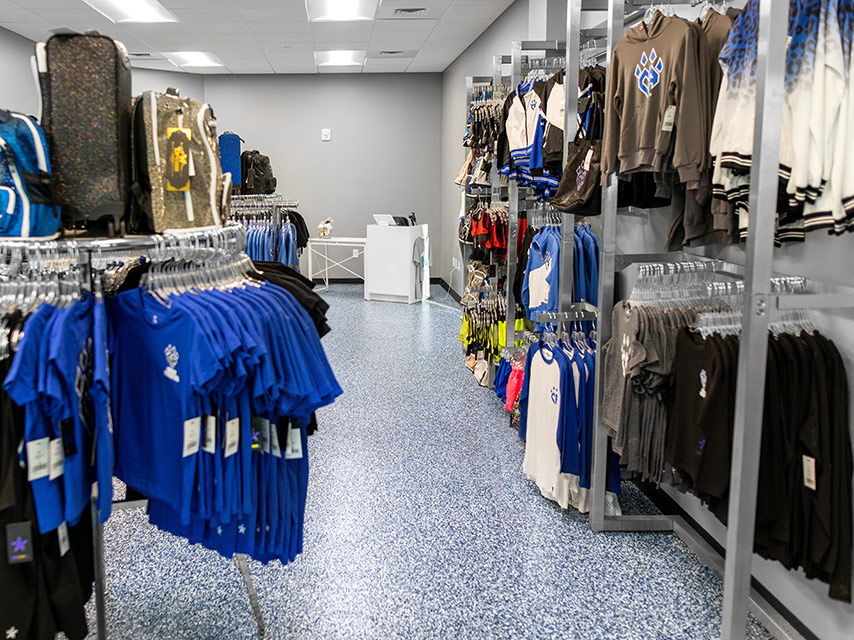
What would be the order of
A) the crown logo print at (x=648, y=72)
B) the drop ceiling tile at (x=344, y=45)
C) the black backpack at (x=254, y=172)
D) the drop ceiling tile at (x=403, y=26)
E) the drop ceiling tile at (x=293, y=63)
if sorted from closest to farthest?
the crown logo print at (x=648, y=72), the black backpack at (x=254, y=172), the drop ceiling tile at (x=403, y=26), the drop ceiling tile at (x=344, y=45), the drop ceiling tile at (x=293, y=63)

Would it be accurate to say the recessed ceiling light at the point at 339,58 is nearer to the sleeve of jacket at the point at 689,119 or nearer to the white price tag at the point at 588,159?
the white price tag at the point at 588,159

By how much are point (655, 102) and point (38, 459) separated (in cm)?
200

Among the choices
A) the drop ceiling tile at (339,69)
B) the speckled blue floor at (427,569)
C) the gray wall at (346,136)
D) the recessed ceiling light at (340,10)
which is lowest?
the speckled blue floor at (427,569)

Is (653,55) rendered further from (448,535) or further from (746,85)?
(448,535)

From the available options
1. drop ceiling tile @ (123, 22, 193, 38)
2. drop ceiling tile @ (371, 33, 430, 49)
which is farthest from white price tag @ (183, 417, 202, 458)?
drop ceiling tile @ (371, 33, 430, 49)

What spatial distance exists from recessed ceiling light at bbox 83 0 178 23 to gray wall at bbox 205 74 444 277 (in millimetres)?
3409

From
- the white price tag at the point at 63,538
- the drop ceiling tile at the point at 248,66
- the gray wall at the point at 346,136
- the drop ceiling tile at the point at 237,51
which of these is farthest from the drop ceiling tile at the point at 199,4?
the white price tag at the point at 63,538

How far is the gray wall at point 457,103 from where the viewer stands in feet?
20.0

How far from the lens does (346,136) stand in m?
10.2

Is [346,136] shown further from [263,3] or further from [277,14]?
[263,3]

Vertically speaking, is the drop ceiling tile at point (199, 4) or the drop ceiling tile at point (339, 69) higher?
the drop ceiling tile at point (339, 69)

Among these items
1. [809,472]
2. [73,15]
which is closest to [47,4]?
[73,15]

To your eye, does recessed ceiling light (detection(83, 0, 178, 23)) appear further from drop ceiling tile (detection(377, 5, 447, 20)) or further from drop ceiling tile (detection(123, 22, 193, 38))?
drop ceiling tile (detection(377, 5, 447, 20))

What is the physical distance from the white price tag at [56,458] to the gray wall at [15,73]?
23.6 feet
